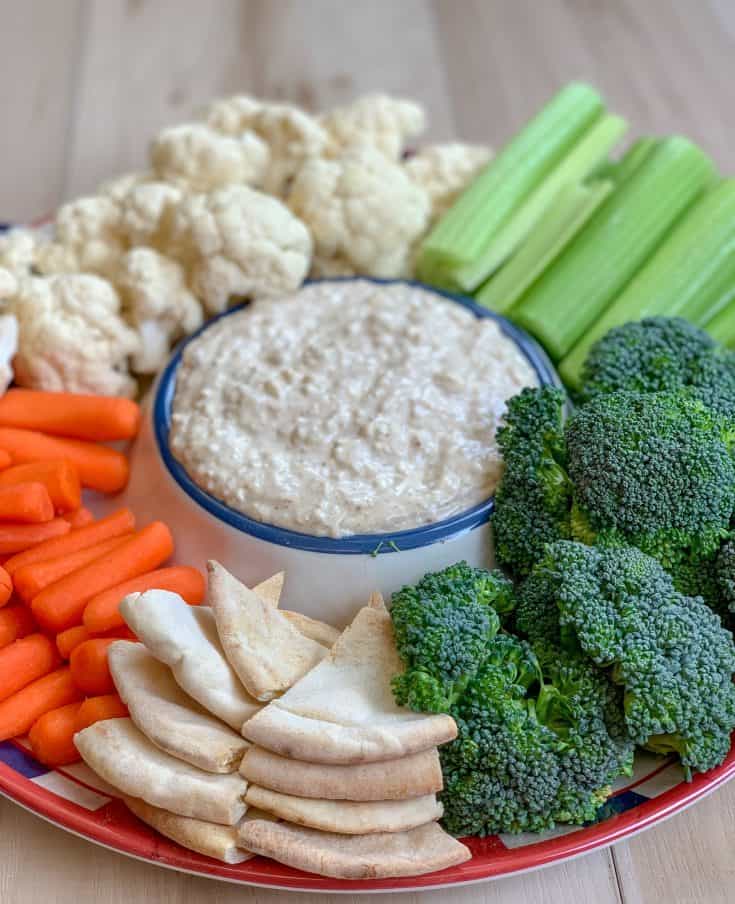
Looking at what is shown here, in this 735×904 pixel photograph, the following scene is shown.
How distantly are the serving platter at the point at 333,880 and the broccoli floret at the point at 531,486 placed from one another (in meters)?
0.52

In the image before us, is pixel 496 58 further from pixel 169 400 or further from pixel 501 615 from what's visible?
Answer: pixel 501 615

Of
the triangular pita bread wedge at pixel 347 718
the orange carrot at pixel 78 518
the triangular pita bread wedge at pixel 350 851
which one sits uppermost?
the triangular pita bread wedge at pixel 347 718

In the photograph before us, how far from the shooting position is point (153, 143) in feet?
10.9

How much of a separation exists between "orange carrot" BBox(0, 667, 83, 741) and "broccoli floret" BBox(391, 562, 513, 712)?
0.76m

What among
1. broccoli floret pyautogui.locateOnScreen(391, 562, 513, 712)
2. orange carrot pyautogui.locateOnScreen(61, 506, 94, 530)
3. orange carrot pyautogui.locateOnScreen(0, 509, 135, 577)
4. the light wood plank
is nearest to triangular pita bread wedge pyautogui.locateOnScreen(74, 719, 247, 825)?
broccoli floret pyautogui.locateOnScreen(391, 562, 513, 712)

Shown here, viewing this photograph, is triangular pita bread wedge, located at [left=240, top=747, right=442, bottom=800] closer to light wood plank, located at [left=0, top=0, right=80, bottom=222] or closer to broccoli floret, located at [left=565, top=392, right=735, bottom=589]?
broccoli floret, located at [left=565, top=392, right=735, bottom=589]

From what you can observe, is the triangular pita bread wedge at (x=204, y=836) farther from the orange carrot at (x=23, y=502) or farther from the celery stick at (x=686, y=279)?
the celery stick at (x=686, y=279)

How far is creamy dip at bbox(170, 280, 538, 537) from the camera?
7.82ft

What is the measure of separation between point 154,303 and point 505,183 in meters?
1.20

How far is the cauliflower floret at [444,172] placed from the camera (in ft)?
11.0

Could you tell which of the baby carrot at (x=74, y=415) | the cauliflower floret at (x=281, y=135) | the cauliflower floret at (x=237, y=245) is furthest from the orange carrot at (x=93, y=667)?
the cauliflower floret at (x=281, y=135)

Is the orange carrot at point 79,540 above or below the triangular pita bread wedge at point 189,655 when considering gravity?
below

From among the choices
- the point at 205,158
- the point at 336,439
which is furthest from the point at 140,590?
the point at 205,158

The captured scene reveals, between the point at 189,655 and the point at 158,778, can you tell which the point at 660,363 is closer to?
the point at 189,655
